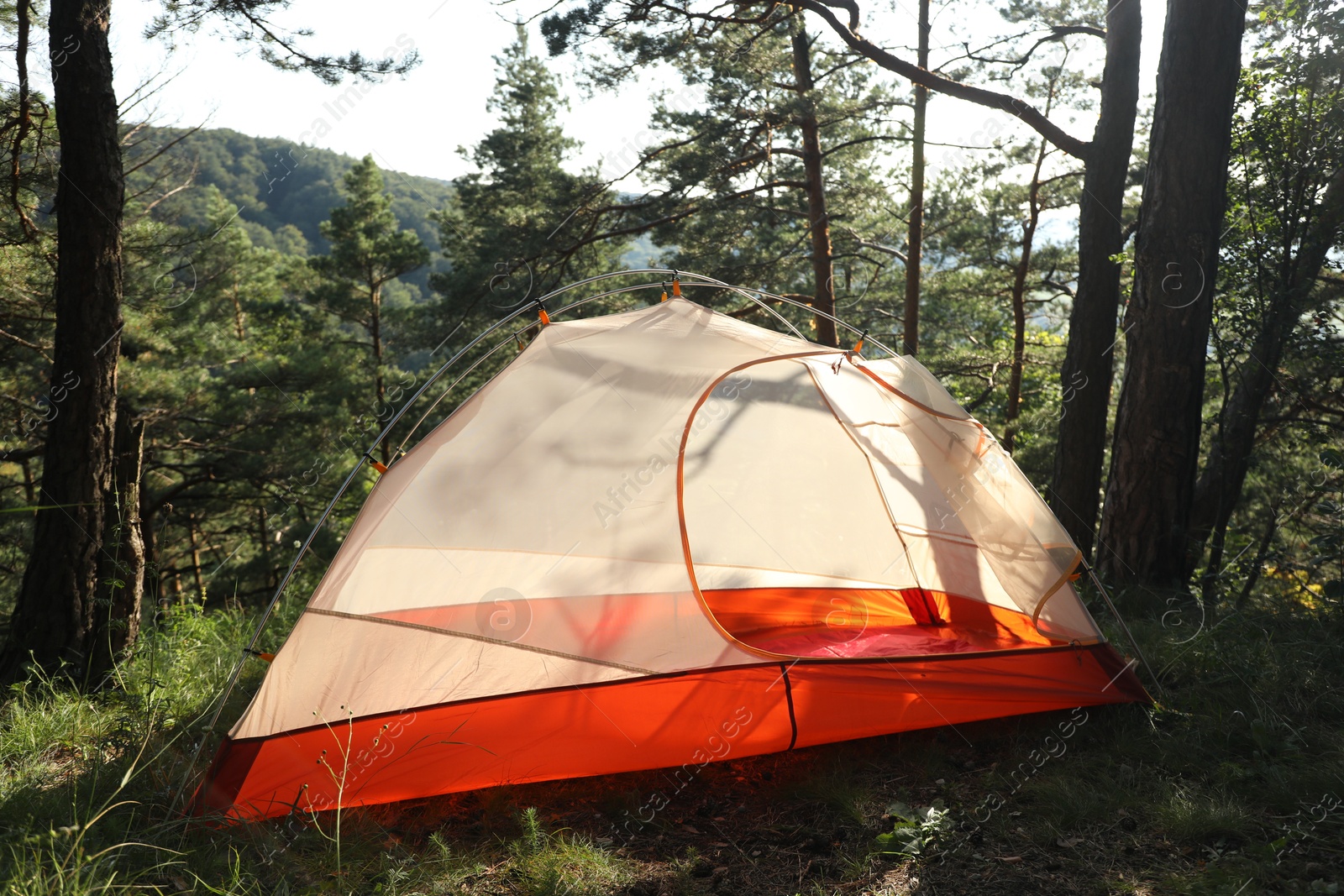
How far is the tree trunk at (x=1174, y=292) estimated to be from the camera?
389 cm

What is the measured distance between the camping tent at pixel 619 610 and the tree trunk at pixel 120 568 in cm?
118

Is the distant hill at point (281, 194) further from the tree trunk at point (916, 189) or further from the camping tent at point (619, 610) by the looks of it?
the tree trunk at point (916, 189)

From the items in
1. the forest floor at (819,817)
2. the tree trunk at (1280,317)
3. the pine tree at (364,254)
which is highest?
the pine tree at (364,254)

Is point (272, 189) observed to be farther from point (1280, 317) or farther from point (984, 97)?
point (1280, 317)

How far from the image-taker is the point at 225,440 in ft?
32.4

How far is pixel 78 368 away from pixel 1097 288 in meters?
5.41

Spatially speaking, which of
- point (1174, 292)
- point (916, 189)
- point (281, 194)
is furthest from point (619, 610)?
point (281, 194)

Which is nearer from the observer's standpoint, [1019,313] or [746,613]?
[746,613]

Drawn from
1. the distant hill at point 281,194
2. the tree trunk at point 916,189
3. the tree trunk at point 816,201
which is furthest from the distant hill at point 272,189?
the tree trunk at point 916,189

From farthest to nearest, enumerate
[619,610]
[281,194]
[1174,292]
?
[281,194] < [1174,292] < [619,610]

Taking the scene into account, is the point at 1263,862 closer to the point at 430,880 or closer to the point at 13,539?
the point at 430,880

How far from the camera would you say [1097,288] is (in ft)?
17.0

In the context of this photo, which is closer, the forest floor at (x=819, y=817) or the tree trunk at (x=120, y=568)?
the forest floor at (x=819, y=817)

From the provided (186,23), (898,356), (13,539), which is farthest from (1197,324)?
(13,539)
